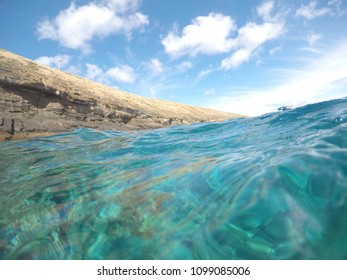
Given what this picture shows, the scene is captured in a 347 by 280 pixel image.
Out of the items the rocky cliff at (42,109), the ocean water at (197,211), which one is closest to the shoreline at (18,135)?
the rocky cliff at (42,109)

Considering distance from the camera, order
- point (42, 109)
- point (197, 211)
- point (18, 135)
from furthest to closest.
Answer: point (42, 109)
point (18, 135)
point (197, 211)

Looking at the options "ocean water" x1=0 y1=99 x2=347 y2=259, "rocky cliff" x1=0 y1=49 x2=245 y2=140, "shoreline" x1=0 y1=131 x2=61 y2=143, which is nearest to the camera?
"ocean water" x1=0 y1=99 x2=347 y2=259

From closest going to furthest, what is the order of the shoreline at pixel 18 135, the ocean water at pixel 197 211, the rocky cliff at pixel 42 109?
the ocean water at pixel 197 211
the shoreline at pixel 18 135
the rocky cliff at pixel 42 109

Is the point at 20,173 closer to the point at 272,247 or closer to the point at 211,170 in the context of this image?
the point at 211,170

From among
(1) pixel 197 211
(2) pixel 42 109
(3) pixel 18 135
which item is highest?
(2) pixel 42 109

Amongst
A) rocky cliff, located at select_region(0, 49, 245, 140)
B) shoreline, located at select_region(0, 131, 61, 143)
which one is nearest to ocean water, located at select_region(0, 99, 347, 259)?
shoreline, located at select_region(0, 131, 61, 143)

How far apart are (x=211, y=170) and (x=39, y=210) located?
73.9 inches

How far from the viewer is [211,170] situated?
2.77 metres

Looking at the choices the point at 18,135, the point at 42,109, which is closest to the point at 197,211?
the point at 18,135

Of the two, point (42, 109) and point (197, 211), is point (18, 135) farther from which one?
point (197, 211)

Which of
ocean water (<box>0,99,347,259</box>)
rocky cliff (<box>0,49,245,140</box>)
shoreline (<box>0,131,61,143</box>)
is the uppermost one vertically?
rocky cliff (<box>0,49,245,140</box>)

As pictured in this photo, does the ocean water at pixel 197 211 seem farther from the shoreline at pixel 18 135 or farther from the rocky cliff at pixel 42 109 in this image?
the rocky cliff at pixel 42 109

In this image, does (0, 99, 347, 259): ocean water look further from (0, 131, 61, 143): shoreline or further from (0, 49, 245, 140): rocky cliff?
(0, 49, 245, 140): rocky cliff

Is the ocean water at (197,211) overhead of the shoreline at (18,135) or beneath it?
beneath
